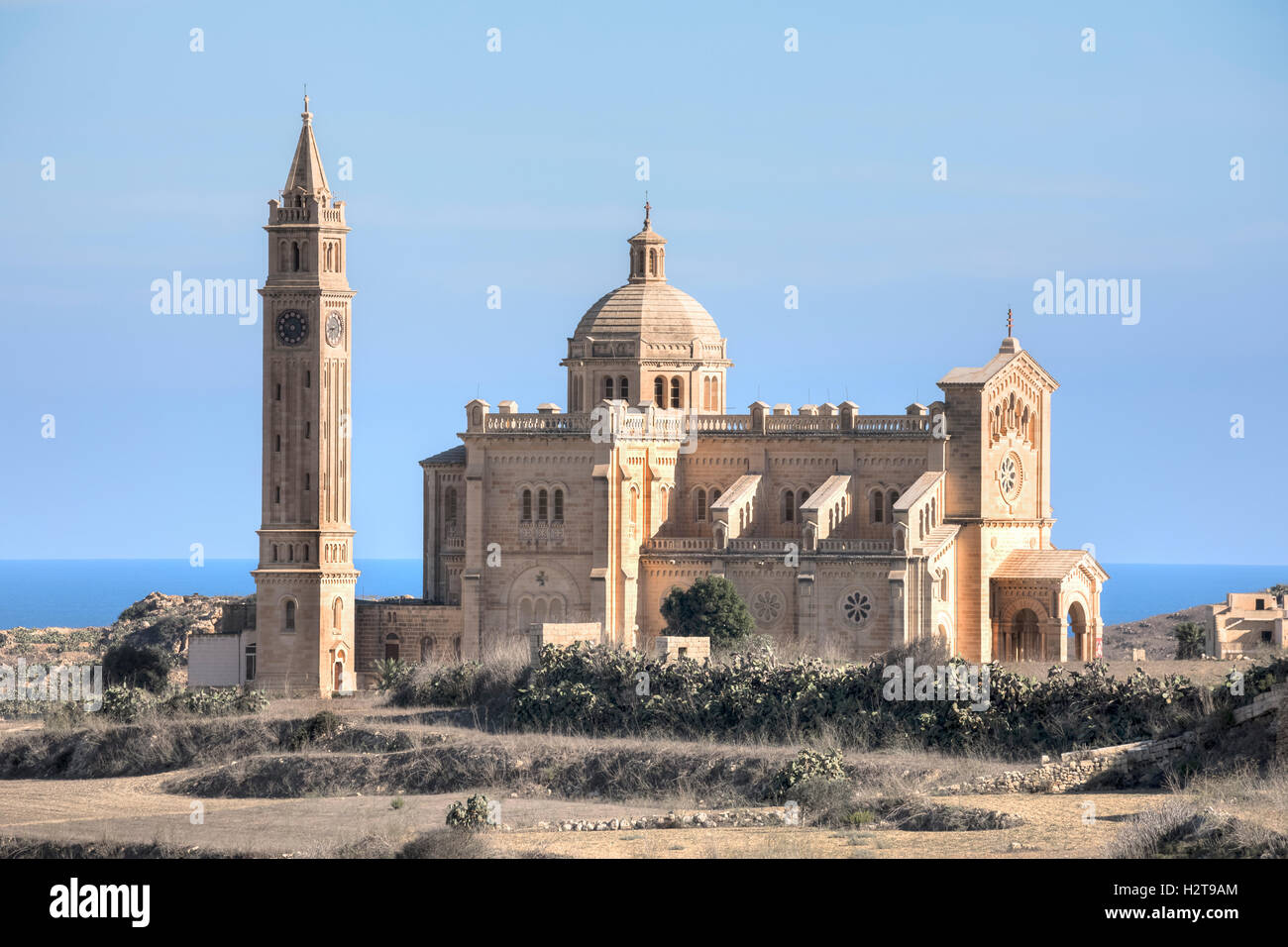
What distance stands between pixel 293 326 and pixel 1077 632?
29.2 metres

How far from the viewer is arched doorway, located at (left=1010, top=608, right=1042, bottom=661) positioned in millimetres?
80000

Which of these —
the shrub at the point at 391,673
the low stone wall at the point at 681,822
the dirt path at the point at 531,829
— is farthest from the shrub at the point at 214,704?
the low stone wall at the point at 681,822

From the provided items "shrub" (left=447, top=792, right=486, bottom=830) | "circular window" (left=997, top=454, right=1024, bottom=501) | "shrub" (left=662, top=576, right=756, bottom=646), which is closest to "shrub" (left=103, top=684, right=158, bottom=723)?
"shrub" (left=662, top=576, right=756, bottom=646)

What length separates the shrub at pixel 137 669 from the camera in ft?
259

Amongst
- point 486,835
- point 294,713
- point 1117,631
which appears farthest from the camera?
point 1117,631

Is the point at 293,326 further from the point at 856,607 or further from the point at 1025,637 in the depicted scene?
the point at 1025,637

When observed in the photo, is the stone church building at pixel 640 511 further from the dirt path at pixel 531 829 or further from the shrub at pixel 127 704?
the dirt path at pixel 531 829

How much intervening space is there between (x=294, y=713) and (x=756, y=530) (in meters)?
23.0

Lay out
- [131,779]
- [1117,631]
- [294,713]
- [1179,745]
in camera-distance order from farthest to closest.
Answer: [1117,631] → [294,713] → [131,779] → [1179,745]

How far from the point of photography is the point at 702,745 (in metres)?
55.1

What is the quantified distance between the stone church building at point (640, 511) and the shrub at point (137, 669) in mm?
4089
